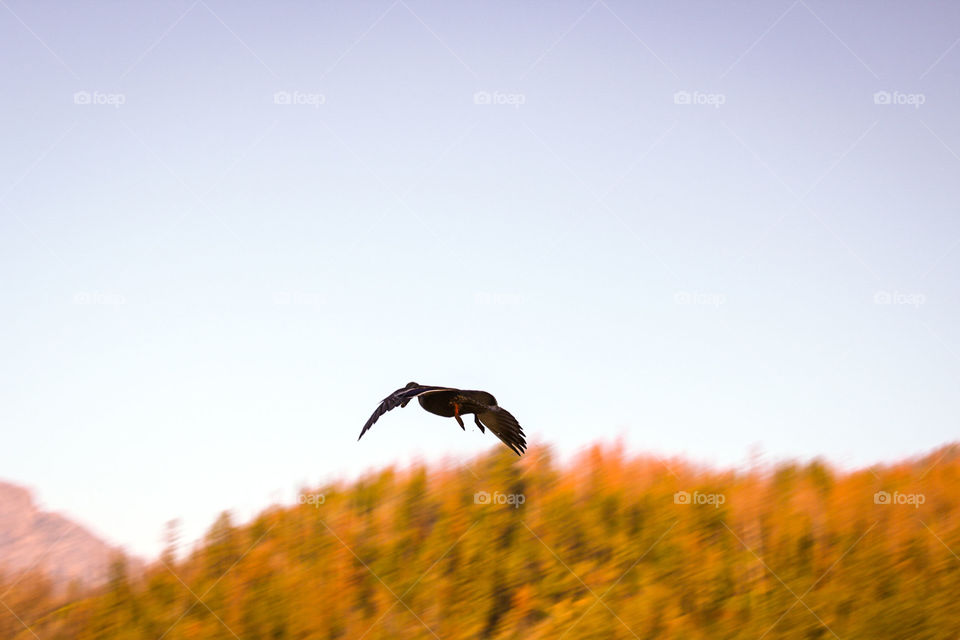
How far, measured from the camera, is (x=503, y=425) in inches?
258

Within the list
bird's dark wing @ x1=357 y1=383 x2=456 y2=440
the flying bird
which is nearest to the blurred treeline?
the flying bird

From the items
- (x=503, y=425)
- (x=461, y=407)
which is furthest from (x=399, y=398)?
(x=503, y=425)

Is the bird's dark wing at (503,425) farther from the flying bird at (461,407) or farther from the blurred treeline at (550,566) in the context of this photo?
the blurred treeline at (550,566)

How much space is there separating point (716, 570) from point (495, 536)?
80.1 inches

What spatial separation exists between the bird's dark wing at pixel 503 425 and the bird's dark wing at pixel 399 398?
1.86 feet

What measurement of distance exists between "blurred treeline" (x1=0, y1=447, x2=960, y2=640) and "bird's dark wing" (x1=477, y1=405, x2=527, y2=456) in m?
1.80

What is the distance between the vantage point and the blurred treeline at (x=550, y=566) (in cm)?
749

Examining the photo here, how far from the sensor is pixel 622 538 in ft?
26.9

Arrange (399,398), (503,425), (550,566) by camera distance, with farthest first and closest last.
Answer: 1. (550,566)
2. (503,425)
3. (399,398)

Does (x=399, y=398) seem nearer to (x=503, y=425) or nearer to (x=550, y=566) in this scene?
(x=503, y=425)

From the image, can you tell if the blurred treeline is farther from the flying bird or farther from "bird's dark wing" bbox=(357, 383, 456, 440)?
"bird's dark wing" bbox=(357, 383, 456, 440)

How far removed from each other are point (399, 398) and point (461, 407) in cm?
71

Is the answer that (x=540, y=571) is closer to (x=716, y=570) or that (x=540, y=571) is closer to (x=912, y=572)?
(x=716, y=570)

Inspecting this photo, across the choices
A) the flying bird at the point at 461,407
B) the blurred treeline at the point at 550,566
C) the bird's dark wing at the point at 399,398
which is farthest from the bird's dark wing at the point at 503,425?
the blurred treeline at the point at 550,566
